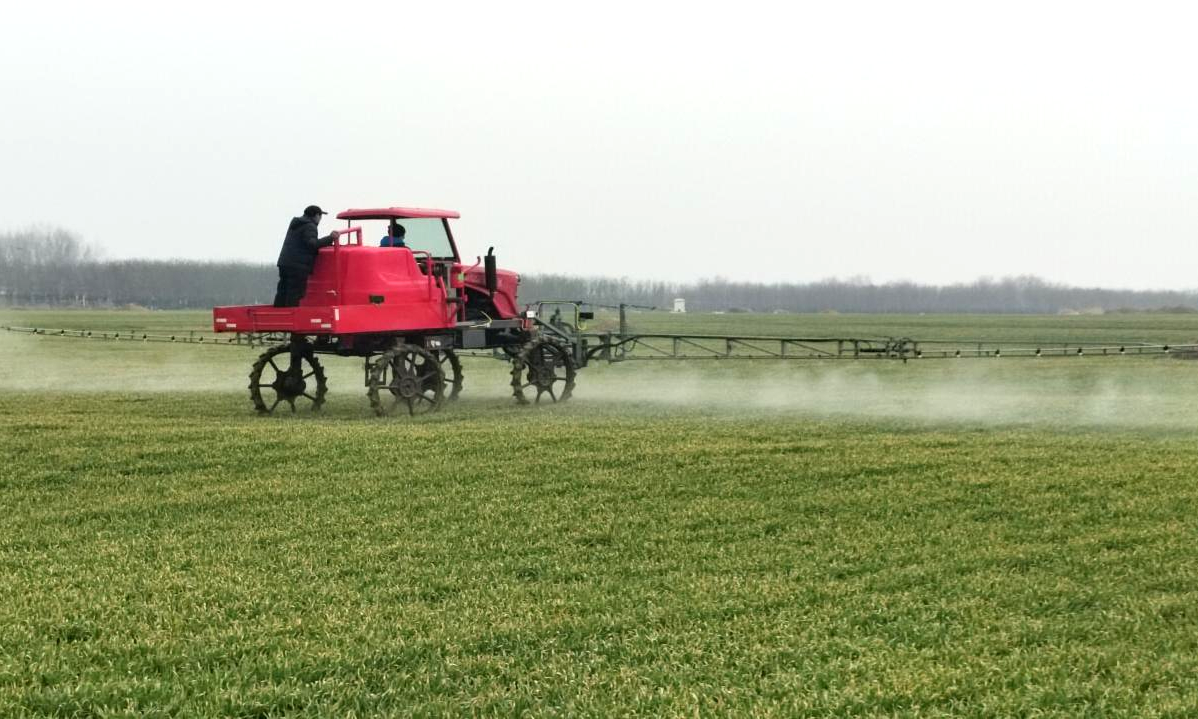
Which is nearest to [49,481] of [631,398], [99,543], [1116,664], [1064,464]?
[99,543]

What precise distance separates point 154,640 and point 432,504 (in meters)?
3.92

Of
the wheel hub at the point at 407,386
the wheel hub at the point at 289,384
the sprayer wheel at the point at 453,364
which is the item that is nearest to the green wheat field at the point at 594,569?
the wheel hub at the point at 407,386

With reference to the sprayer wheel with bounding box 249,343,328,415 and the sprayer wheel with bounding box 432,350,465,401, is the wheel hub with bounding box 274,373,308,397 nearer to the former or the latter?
the sprayer wheel with bounding box 249,343,328,415

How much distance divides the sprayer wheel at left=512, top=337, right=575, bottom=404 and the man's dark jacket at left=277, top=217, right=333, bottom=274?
163 inches

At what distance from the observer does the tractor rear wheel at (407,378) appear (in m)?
17.1

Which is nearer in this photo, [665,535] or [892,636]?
[892,636]

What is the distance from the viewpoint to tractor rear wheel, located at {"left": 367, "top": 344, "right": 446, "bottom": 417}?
56.0 ft

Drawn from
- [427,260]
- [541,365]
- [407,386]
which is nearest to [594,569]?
[407,386]

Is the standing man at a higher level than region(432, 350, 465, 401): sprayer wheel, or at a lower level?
higher

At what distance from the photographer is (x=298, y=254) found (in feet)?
54.6

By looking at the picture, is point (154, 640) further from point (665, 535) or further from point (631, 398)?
point (631, 398)

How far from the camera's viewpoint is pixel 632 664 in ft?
19.7

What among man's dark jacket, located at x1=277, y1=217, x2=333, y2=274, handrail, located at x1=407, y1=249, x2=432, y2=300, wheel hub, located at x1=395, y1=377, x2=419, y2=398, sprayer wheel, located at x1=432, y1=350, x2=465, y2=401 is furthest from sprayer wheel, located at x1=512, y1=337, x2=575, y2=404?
man's dark jacket, located at x1=277, y1=217, x2=333, y2=274

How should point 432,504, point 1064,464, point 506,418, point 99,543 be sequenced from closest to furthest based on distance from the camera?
point 99,543
point 432,504
point 1064,464
point 506,418
